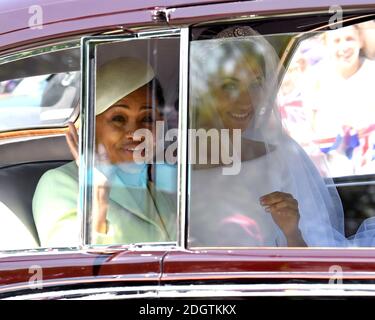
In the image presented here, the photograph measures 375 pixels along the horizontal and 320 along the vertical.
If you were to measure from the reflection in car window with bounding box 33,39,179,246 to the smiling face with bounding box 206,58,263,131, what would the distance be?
139mm

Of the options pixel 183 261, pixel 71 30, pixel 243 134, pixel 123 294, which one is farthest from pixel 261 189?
pixel 71 30

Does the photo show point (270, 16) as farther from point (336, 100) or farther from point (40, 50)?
point (40, 50)

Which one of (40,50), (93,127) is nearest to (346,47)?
(93,127)

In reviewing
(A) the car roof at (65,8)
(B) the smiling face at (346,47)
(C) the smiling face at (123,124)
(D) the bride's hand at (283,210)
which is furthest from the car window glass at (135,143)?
(B) the smiling face at (346,47)

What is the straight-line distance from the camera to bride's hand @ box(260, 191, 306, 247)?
239cm

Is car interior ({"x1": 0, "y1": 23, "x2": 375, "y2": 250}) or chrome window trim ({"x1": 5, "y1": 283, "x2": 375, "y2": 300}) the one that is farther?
car interior ({"x1": 0, "y1": 23, "x2": 375, "y2": 250})

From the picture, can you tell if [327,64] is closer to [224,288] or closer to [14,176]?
[224,288]

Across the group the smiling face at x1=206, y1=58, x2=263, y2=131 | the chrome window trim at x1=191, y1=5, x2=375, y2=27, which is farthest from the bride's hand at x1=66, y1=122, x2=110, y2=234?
the chrome window trim at x1=191, y1=5, x2=375, y2=27

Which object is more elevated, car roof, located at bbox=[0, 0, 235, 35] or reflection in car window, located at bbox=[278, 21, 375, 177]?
car roof, located at bbox=[0, 0, 235, 35]

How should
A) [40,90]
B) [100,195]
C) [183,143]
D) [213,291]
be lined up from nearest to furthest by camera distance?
[213,291] → [183,143] → [100,195] → [40,90]

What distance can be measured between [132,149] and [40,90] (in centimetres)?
51

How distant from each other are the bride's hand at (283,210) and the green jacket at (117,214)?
10.8 inches

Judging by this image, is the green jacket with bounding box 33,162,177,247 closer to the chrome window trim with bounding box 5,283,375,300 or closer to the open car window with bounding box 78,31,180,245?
the open car window with bounding box 78,31,180,245

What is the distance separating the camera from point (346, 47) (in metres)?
2.39
